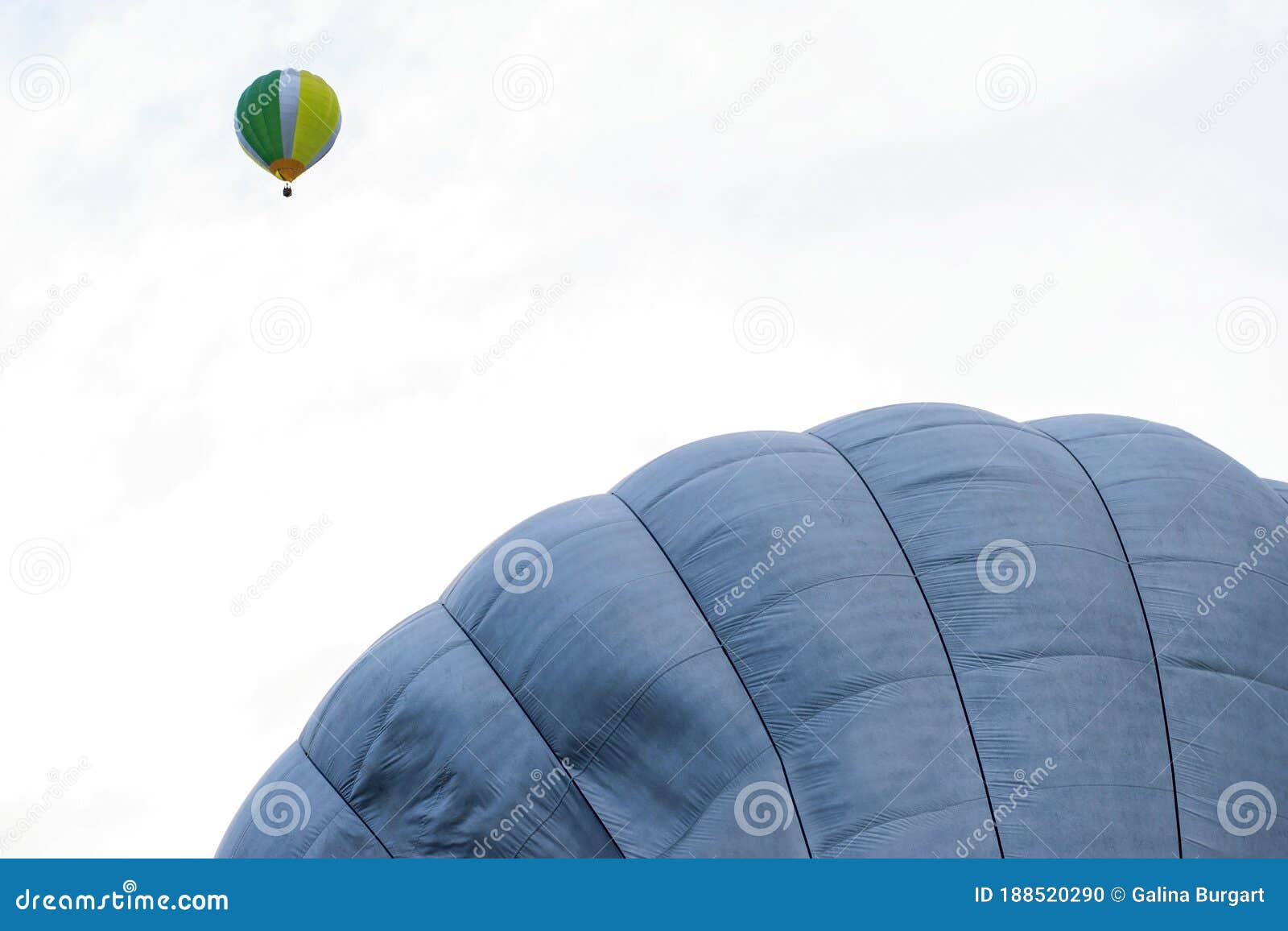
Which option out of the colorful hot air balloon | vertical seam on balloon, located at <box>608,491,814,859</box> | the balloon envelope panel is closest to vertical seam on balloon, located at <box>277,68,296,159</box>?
the colorful hot air balloon

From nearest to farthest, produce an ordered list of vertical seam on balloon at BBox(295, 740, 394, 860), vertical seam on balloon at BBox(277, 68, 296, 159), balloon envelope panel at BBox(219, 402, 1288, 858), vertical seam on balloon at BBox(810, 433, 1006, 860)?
vertical seam on balloon at BBox(810, 433, 1006, 860) → balloon envelope panel at BBox(219, 402, 1288, 858) → vertical seam on balloon at BBox(295, 740, 394, 860) → vertical seam on balloon at BBox(277, 68, 296, 159)

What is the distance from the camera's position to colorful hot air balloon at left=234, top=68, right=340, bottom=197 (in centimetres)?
2369

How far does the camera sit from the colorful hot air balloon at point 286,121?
23.7m

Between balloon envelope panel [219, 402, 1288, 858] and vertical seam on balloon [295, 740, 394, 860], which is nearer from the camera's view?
balloon envelope panel [219, 402, 1288, 858]

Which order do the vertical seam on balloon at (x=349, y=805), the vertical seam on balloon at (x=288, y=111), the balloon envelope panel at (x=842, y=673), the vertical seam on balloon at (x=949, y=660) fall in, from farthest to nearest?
1. the vertical seam on balloon at (x=288, y=111)
2. the vertical seam on balloon at (x=349, y=805)
3. the balloon envelope panel at (x=842, y=673)
4. the vertical seam on balloon at (x=949, y=660)

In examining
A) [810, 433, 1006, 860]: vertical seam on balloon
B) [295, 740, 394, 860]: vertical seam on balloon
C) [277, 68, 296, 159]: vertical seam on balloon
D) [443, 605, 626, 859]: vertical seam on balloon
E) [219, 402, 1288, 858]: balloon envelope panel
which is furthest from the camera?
[277, 68, 296, 159]: vertical seam on balloon

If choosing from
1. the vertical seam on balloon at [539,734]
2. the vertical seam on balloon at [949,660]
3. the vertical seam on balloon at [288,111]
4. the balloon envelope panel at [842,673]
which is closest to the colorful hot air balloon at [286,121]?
the vertical seam on balloon at [288,111]

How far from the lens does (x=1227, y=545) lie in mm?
11500

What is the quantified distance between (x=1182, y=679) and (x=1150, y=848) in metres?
1.15

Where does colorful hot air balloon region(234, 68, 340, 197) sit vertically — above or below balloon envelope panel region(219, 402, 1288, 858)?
above

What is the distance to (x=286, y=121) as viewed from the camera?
23.7 meters

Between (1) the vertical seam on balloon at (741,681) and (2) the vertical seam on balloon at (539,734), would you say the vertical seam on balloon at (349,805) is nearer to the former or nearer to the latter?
(2) the vertical seam on balloon at (539,734)

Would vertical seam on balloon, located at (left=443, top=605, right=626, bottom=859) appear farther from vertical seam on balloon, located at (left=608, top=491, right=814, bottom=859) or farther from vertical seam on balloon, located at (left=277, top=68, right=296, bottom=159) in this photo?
vertical seam on balloon, located at (left=277, top=68, right=296, bottom=159)

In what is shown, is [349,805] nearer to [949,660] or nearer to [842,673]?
[842,673]
